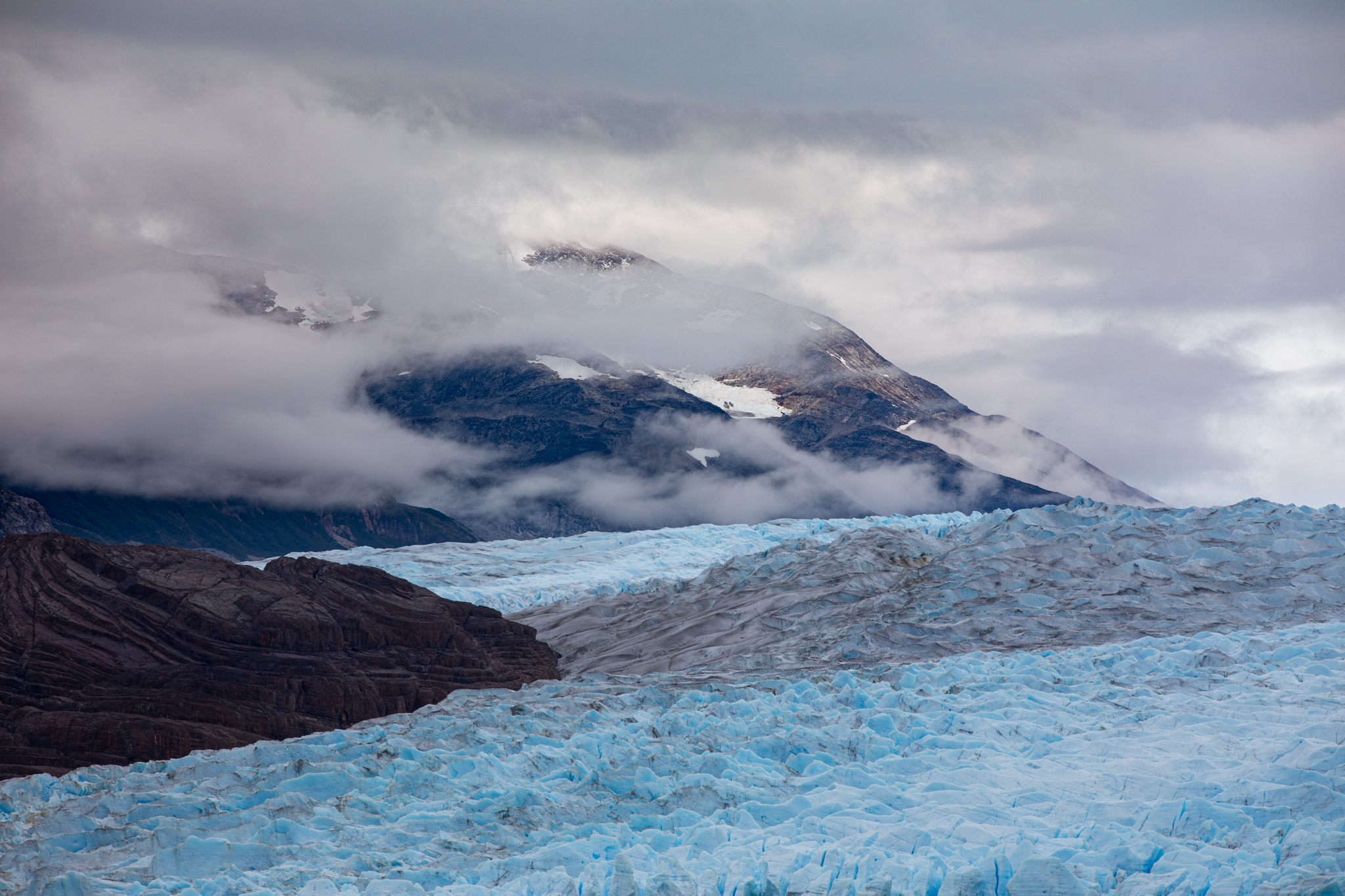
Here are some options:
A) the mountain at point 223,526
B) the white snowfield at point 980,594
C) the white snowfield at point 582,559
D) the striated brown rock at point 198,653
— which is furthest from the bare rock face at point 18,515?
the white snowfield at point 980,594

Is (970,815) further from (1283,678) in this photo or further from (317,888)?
(1283,678)

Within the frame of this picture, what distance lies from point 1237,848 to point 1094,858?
1986 millimetres

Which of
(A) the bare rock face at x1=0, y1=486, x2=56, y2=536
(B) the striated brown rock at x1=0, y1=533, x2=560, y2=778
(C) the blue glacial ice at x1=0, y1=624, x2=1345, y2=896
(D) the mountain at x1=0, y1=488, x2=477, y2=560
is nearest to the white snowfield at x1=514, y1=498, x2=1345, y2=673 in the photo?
(B) the striated brown rock at x1=0, y1=533, x2=560, y2=778

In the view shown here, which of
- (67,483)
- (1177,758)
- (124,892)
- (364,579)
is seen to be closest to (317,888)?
(124,892)

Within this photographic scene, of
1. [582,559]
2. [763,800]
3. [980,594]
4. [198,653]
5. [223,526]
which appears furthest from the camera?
[223,526]

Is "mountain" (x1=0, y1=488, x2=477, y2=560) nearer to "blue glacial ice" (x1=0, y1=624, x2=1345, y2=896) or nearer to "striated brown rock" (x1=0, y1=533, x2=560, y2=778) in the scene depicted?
"striated brown rock" (x1=0, y1=533, x2=560, y2=778)

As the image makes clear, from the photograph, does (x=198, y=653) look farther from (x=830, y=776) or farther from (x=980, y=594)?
(x=980, y=594)

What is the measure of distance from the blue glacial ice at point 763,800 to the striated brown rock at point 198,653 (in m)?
2.25

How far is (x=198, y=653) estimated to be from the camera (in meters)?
26.4

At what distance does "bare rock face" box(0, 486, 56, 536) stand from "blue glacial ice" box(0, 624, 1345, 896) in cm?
9274

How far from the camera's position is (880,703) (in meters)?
22.2

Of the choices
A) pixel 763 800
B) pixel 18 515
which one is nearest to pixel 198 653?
pixel 763 800

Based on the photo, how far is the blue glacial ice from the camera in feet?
44.0

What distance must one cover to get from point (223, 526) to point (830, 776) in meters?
186
